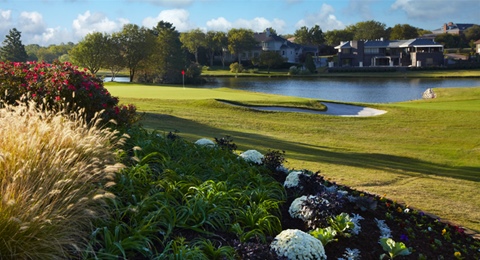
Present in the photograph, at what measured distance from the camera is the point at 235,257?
459 centimetres

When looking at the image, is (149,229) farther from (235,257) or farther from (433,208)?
(433,208)

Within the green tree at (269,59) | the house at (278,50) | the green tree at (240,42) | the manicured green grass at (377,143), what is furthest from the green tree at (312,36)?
the manicured green grass at (377,143)

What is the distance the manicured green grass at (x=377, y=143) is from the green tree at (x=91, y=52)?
1773 inches

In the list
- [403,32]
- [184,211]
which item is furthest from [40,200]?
[403,32]

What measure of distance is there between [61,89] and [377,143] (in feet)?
40.3

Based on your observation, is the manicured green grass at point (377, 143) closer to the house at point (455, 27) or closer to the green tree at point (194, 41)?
the green tree at point (194, 41)

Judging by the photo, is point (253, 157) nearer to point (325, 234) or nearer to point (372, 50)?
point (325, 234)

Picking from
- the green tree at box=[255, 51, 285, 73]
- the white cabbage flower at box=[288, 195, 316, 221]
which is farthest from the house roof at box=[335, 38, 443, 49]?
the white cabbage flower at box=[288, 195, 316, 221]

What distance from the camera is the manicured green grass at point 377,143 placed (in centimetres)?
966

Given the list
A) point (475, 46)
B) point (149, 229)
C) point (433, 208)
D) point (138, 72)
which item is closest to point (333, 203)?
point (149, 229)

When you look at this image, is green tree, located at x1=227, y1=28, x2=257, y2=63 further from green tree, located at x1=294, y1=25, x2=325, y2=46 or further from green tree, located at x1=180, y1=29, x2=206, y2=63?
green tree, located at x1=294, y1=25, x2=325, y2=46

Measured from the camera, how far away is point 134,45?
75562 mm

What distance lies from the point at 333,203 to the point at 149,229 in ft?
7.94

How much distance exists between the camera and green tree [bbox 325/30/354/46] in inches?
5709
